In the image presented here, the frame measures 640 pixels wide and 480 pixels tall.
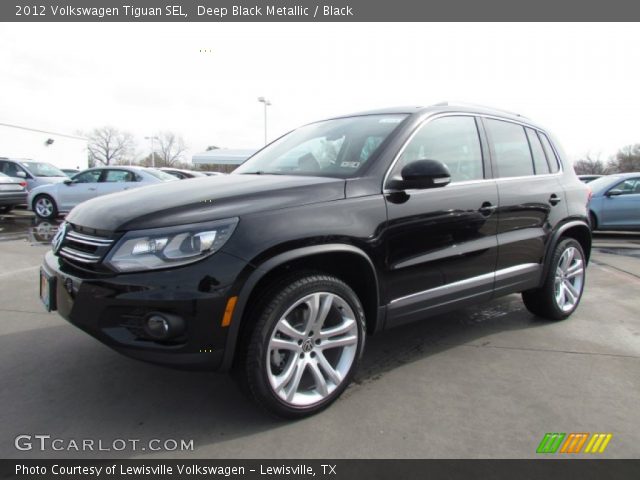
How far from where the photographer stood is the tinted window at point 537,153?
13.0 ft

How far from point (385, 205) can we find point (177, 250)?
1.22 m

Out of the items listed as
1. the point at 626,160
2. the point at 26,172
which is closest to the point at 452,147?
the point at 26,172

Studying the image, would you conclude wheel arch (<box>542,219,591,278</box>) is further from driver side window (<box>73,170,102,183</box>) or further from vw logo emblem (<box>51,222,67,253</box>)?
driver side window (<box>73,170,102,183</box>)

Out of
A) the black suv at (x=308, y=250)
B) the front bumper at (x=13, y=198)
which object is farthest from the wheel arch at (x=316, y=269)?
the front bumper at (x=13, y=198)

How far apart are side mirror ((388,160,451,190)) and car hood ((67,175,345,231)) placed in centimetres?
39

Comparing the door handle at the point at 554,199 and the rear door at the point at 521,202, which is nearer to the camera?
the rear door at the point at 521,202

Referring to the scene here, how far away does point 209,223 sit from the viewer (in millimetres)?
2215

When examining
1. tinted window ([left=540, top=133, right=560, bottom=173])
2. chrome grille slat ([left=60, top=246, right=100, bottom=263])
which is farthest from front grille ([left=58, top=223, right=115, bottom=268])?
tinted window ([left=540, top=133, right=560, bottom=173])

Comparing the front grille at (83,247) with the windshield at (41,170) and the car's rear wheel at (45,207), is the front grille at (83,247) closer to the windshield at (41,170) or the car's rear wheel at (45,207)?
the car's rear wheel at (45,207)

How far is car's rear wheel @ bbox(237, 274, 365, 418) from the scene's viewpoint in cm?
228

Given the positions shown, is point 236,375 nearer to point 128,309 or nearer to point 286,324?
point 286,324

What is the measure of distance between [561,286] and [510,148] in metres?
1.36

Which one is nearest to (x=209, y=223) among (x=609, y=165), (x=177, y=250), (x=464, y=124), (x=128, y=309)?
(x=177, y=250)

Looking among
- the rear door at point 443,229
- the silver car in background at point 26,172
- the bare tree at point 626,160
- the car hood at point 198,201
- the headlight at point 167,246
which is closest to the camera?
the headlight at point 167,246
